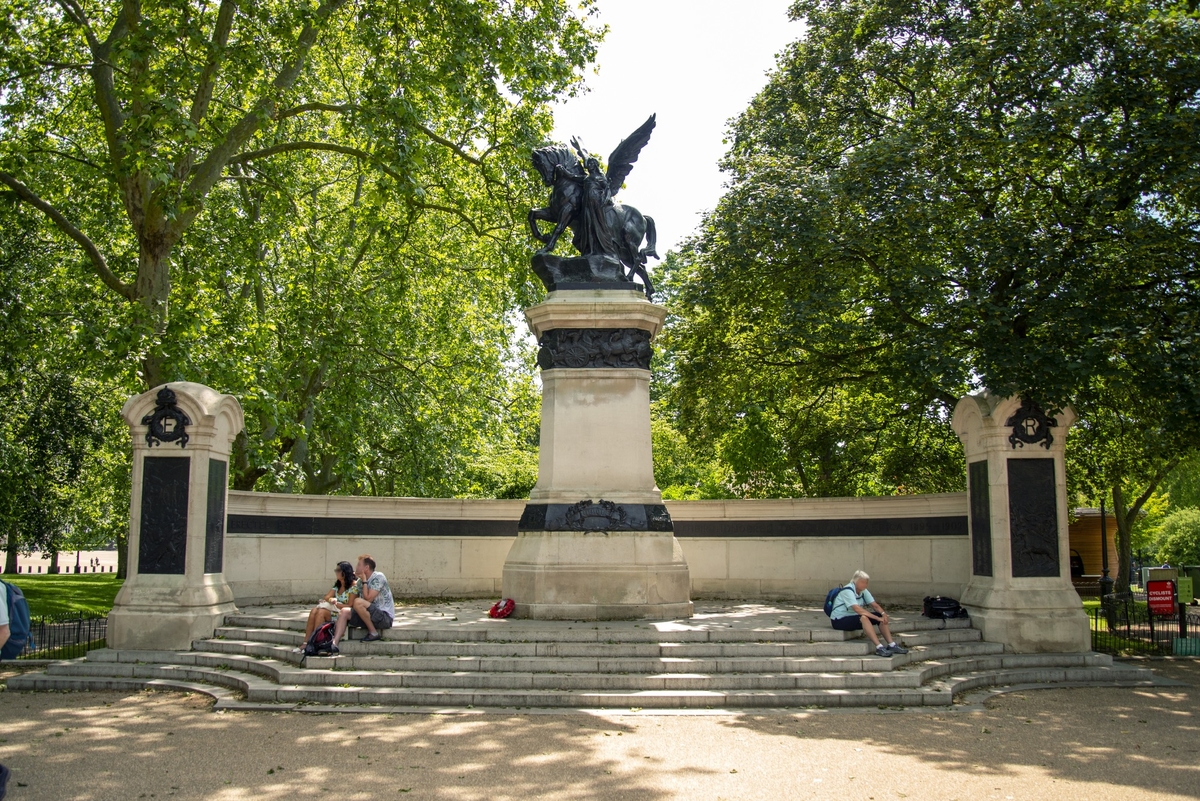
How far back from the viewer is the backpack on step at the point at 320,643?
38.2ft

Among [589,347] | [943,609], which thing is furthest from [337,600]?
[943,609]

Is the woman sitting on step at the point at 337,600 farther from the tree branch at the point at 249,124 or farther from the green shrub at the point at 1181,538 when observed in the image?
the green shrub at the point at 1181,538

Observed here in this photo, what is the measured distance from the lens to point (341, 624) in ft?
38.5

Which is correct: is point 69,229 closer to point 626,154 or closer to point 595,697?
point 626,154

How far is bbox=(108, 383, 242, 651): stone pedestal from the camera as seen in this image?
13.5 metres

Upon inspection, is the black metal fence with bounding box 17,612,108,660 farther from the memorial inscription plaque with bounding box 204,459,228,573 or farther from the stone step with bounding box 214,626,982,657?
the stone step with bounding box 214,626,982,657

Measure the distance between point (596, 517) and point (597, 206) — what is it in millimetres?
4978

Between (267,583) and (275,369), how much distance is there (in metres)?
5.27

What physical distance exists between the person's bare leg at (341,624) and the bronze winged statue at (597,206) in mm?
6545

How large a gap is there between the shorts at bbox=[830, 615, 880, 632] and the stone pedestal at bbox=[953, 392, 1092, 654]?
93.9 inches

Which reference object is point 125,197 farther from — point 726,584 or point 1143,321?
point 1143,321

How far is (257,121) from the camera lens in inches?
741

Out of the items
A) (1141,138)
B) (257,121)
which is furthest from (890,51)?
(257,121)

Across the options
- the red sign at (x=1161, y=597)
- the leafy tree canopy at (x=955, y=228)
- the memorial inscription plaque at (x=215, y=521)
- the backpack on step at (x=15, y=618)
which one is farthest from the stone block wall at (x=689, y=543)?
the backpack on step at (x=15, y=618)
